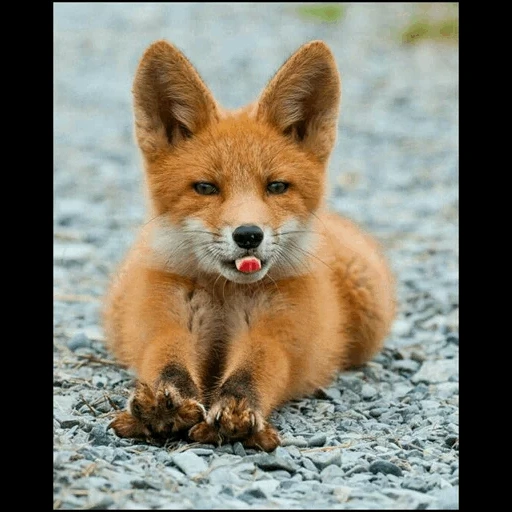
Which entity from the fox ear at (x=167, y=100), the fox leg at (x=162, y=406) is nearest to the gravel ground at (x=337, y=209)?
the fox leg at (x=162, y=406)


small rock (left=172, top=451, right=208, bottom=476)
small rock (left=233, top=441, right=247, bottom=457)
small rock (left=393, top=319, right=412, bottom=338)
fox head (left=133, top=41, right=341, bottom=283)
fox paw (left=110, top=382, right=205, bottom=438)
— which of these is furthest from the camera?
small rock (left=393, top=319, right=412, bottom=338)

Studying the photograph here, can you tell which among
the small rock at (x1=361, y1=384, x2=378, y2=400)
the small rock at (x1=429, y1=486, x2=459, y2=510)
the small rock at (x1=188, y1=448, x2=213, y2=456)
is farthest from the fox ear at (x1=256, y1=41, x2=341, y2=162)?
the small rock at (x1=429, y1=486, x2=459, y2=510)

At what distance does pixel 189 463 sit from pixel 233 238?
1.34 m

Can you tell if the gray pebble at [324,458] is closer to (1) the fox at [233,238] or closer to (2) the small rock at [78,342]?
(1) the fox at [233,238]

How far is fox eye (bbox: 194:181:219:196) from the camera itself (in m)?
5.77

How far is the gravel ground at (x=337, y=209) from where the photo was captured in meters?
4.58

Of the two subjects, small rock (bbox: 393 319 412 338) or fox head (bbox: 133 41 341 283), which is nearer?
fox head (bbox: 133 41 341 283)

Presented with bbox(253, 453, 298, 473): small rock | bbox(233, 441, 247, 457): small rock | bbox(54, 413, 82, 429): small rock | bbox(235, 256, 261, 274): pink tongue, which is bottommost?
bbox(253, 453, 298, 473): small rock

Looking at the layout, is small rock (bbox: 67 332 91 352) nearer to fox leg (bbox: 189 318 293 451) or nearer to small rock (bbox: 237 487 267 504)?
fox leg (bbox: 189 318 293 451)

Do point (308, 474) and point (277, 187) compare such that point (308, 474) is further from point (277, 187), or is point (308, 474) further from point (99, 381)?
point (99, 381)

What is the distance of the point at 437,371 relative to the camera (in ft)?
23.1

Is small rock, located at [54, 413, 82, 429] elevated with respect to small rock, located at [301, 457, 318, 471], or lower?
elevated

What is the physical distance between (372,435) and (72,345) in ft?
8.61

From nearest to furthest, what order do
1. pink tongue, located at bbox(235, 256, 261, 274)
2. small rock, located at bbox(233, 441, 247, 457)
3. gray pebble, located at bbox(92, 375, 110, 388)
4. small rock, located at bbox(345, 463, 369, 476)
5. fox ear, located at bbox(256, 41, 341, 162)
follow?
small rock, located at bbox(345, 463, 369, 476) → small rock, located at bbox(233, 441, 247, 457) → pink tongue, located at bbox(235, 256, 261, 274) → fox ear, located at bbox(256, 41, 341, 162) → gray pebble, located at bbox(92, 375, 110, 388)
